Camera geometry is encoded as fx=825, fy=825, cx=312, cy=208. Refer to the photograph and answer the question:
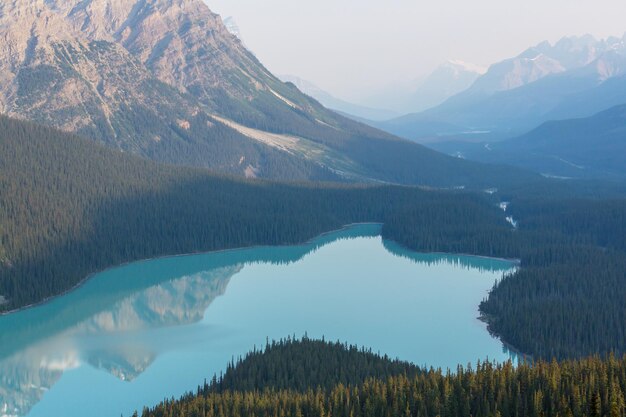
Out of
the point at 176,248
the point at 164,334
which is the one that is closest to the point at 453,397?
the point at 164,334

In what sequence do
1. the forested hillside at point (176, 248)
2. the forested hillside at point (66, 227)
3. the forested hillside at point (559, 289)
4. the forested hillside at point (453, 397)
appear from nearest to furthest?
the forested hillside at point (453, 397) < the forested hillside at point (559, 289) < the forested hillside at point (176, 248) < the forested hillside at point (66, 227)

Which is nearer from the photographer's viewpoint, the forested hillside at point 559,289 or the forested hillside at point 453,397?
the forested hillside at point 453,397

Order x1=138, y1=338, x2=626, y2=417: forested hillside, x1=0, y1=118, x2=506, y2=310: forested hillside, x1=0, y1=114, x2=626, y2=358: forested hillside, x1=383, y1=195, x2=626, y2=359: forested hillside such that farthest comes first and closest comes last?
x1=0, y1=118, x2=506, y2=310: forested hillside → x1=0, y1=114, x2=626, y2=358: forested hillside → x1=383, y1=195, x2=626, y2=359: forested hillside → x1=138, y1=338, x2=626, y2=417: forested hillside

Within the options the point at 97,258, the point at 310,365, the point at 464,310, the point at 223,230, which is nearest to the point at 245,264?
the point at 223,230

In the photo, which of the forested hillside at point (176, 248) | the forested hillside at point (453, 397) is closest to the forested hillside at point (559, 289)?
the forested hillside at point (176, 248)

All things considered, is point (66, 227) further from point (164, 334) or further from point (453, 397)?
point (453, 397)

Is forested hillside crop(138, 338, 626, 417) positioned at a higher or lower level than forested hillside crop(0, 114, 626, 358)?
lower

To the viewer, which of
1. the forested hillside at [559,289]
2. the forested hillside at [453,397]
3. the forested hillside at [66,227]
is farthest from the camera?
the forested hillside at [66,227]

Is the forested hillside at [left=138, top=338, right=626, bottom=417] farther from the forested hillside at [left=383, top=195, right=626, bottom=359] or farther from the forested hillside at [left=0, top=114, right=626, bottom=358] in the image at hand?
the forested hillside at [left=0, top=114, right=626, bottom=358]

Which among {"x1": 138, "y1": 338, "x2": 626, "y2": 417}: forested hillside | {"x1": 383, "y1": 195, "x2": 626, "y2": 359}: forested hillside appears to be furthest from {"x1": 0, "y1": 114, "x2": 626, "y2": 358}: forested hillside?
{"x1": 138, "y1": 338, "x2": 626, "y2": 417}: forested hillside

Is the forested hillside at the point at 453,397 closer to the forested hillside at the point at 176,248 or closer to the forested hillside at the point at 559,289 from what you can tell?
the forested hillside at the point at 559,289

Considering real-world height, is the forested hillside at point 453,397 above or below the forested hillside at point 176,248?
below

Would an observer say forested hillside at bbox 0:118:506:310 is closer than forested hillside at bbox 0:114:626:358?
No
